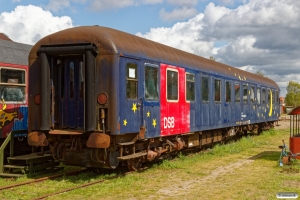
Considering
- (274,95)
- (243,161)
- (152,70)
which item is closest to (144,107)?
(152,70)

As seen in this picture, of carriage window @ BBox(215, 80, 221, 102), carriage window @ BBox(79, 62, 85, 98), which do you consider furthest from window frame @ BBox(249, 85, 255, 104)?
carriage window @ BBox(79, 62, 85, 98)

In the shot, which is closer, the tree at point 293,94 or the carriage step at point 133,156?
the carriage step at point 133,156

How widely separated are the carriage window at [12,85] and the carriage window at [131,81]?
384cm

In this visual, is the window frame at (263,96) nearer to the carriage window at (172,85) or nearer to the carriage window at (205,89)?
the carriage window at (205,89)

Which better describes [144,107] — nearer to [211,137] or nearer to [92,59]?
[92,59]

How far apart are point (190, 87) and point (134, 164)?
3.95 meters

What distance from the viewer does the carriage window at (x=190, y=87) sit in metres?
13.0

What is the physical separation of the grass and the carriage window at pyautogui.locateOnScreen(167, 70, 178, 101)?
6.35 ft

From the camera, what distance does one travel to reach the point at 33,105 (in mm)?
9969

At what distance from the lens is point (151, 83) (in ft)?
34.9

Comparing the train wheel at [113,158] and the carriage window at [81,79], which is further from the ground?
the carriage window at [81,79]

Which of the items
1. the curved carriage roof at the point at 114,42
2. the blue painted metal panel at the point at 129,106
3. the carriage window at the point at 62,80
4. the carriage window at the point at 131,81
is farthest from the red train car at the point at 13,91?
the carriage window at the point at 131,81

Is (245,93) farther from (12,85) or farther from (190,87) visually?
(12,85)

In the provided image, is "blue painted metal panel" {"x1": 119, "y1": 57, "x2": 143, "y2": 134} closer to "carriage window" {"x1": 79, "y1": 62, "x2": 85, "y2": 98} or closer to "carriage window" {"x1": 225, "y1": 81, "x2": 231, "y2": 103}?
"carriage window" {"x1": 79, "y1": 62, "x2": 85, "y2": 98}
